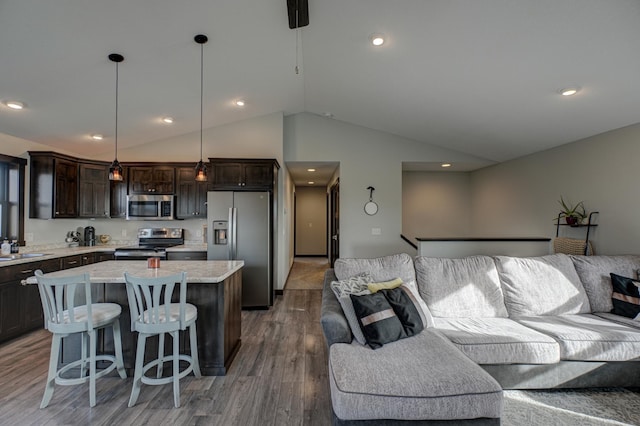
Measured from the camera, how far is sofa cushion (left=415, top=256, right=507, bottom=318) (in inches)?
107

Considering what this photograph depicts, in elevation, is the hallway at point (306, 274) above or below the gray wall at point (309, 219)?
below

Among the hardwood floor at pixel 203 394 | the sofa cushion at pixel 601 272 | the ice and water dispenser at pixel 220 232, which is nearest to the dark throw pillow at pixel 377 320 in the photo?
the hardwood floor at pixel 203 394

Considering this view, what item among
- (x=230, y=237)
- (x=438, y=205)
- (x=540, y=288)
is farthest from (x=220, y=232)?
(x=438, y=205)

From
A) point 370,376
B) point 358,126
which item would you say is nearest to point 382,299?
point 370,376

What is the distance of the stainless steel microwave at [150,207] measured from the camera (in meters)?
4.87

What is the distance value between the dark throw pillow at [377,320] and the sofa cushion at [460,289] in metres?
0.70

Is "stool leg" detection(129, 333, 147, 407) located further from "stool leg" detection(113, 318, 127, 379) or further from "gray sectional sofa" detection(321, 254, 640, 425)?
"gray sectional sofa" detection(321, 254, 640, 425)

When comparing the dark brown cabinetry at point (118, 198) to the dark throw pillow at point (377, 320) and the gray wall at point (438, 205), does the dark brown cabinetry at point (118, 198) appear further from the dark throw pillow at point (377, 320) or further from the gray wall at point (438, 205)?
the gray wall at point (438, 205)

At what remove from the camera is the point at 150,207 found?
193 inches

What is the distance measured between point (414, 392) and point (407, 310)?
0.76 m

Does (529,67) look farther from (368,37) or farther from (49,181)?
(49,181)

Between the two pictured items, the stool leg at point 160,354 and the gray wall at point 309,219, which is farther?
the gray wall at point 309,219

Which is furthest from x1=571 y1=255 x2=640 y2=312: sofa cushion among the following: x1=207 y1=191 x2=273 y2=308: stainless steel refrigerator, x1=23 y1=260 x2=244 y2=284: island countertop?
x1=207 y1=191 x2=273 y2=308: stainless steel refrigerator

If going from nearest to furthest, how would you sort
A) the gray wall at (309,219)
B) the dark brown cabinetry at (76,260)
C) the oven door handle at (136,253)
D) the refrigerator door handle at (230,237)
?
the dark brown cabinetry at (76,260) → the refrigerator door handle at (230,237) → the oven door handle at (136,253) → the gray wall at (309,219)
